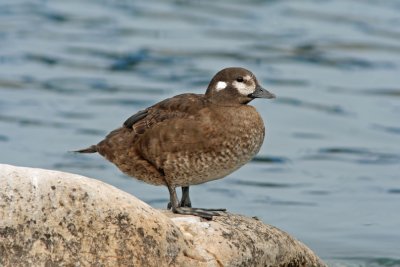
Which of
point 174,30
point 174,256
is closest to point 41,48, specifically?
point 174,30

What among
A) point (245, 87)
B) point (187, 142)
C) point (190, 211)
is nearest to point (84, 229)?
point (190, 211)

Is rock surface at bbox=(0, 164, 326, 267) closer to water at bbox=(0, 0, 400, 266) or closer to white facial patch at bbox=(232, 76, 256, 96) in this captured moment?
white facial patch at bbox=(232, 76, 256, 96)

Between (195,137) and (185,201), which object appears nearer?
(195,137)

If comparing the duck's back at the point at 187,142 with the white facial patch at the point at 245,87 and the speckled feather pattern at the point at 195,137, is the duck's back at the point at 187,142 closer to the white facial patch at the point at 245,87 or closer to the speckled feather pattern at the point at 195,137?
the speckled feather pattern at the point at 195,137

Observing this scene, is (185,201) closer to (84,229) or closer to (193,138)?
(193,138)

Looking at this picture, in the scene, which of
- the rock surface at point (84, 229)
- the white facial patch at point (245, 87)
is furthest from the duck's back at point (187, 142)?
the rock surface at point (84, 229)

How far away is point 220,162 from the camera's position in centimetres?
820

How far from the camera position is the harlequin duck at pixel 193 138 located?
27.0 feet

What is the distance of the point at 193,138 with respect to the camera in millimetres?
8297

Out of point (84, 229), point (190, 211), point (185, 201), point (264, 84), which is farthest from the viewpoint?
point (264, 84)

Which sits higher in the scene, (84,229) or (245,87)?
(245,87)

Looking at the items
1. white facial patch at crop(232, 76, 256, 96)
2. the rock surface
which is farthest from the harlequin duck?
the rock surface

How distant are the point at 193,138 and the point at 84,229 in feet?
4.77

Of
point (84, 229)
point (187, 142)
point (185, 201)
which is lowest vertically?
point (185, 201)
